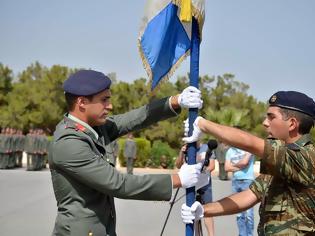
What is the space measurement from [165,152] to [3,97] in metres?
15.1

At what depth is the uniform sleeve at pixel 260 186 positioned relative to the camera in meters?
3.00

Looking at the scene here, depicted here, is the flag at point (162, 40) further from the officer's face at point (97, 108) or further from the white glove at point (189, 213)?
the white glove at point (189, 213)

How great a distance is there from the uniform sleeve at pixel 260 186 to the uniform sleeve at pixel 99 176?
655 mm

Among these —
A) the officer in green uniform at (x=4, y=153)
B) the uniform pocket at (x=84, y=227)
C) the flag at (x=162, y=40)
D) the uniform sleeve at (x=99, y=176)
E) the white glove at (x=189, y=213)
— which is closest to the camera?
the uniform sleeve at (x=99, y=176)

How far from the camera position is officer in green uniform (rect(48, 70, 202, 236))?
262cm

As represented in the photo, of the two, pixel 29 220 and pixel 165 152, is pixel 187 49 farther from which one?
pixel 165 152

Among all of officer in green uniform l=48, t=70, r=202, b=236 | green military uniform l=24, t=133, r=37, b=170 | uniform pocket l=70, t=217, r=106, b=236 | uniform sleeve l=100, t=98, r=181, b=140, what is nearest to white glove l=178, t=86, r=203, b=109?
officer in green uniform l=48, t=70, r=202, b=236

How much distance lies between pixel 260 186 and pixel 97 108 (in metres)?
1.13

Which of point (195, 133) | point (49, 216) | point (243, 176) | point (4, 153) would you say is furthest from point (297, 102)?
point (4, 153)

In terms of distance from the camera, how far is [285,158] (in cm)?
245

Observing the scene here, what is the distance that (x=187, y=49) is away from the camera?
3309 millimetres

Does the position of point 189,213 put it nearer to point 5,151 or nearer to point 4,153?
point 5,151

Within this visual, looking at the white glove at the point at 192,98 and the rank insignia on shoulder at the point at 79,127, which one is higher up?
the white glove at the point at 192,98

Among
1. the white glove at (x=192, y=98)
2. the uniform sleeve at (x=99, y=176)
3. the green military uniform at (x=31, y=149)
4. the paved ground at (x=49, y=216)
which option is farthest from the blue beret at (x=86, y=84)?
the green military uniform at (x=31, y=149)
